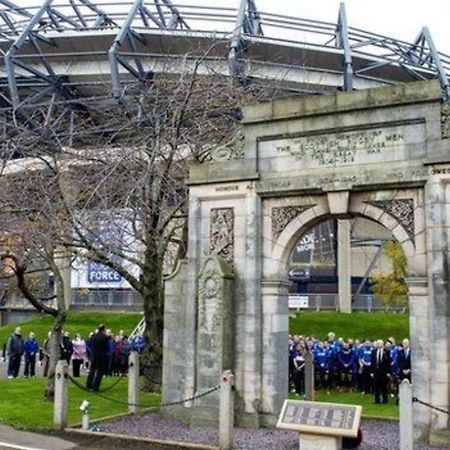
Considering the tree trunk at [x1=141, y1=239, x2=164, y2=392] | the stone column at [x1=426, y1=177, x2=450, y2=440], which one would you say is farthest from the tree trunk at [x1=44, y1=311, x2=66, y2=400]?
the stone column at [x1=426, y1=177, x2=450, y2=440]

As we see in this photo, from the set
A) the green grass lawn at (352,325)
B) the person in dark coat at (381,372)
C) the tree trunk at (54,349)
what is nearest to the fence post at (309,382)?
the person in dark coat at (381,372)

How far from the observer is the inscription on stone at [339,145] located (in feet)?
41.9

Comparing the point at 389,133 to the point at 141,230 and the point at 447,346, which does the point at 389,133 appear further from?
the point at 141,230

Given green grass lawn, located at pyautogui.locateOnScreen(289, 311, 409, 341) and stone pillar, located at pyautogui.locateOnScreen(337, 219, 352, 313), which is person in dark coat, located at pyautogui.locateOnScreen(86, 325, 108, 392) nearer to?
green grass lawn, located at pyautogui.locateOnScreen(289, 311, 409, 341)

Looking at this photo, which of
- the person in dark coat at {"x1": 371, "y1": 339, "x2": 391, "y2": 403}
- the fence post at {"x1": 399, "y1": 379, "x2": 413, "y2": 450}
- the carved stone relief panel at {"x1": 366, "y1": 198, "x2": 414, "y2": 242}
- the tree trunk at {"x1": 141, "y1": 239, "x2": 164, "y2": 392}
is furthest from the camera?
the person in dark coat at {"x1": 371, "y1": 339, "x2": 391, "y2": 403}

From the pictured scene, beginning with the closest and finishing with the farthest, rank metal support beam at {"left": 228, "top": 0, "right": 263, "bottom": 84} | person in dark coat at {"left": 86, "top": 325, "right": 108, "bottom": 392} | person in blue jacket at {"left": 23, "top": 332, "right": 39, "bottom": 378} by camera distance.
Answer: person in dark coat at {"left": 86, "top": 325, "right": 108, "bottom": 392}
person in blue jacket at {"left": 23, "top": 332, "right": 39, "bottom": 378}
metal support beam at {"left": 228, "top": 0, "right": 263, "bottom": 84}

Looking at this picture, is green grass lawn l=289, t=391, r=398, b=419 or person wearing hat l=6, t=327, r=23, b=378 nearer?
green grass lawn l=289, t=391, r=398, b=419

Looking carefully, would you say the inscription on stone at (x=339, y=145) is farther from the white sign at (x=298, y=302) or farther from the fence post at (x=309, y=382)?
the white sign at (x=298, y=302)

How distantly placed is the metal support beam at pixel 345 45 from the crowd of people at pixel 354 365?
19.4 m

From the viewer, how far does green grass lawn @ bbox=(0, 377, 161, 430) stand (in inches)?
542

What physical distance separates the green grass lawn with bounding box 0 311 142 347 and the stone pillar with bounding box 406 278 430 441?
29.6m

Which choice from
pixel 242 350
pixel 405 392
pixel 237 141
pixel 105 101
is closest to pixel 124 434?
pixel 242 350

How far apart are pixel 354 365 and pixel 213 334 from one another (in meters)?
8.31

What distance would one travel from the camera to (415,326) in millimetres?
11922
